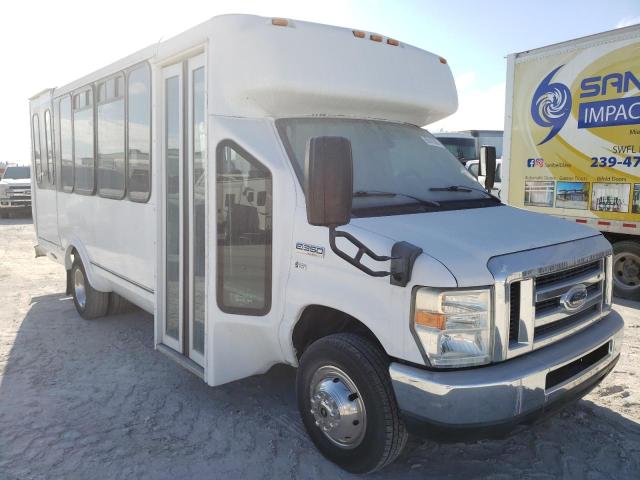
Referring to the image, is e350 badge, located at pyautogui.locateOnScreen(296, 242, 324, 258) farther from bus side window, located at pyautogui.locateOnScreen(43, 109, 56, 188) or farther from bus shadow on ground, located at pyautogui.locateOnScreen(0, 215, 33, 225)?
bus shadow on ground, located at pyautogui.locateOnScreen(0, 215, 33, 225)

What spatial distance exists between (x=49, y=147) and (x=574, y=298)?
6.67 meters

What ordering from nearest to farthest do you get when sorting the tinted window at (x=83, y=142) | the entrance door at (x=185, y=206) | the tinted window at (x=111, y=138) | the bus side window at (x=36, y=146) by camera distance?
the entrance door at (x=185, y=206) < the tinted window at (x=111, y=138) < the tinted window at (x=83, y=142) < the bus side window at (x=36, y=146)

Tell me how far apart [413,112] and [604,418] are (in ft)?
8.54

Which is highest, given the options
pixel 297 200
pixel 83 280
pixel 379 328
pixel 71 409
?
pixel 297 200

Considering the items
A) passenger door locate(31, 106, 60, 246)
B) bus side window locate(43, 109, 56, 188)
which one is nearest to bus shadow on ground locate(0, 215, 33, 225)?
passenger door locate(31, 106, 60, 246)

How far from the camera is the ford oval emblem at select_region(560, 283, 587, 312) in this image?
316 centimetres

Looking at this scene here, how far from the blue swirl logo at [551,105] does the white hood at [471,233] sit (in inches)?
175

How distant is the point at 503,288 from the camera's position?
9.10 feet

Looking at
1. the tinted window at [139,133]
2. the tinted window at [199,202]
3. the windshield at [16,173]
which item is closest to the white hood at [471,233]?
the tinted window at [199,202]

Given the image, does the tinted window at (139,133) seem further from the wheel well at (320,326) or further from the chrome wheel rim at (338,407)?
the chrome wheel rim at (338,407)

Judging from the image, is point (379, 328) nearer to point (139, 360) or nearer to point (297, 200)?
point (297, 200)

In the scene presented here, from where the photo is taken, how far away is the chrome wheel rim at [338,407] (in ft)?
10.3

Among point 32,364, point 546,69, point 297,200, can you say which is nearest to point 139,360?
point 32,364

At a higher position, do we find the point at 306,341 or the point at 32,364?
the point at 306,341
